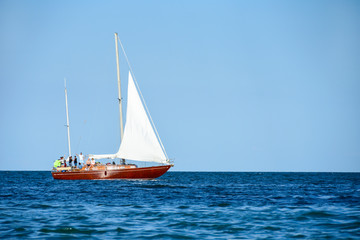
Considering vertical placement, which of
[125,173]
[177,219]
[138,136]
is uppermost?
[138,136]

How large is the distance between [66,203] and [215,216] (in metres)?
9.69

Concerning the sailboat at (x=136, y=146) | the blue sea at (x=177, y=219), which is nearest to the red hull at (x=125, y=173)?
the sailboat at (x=136, y=146)

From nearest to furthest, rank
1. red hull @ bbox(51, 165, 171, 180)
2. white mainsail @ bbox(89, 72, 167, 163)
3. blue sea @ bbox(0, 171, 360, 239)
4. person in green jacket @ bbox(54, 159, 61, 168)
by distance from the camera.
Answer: blue sea @ bbox(0, 171, 360, 239) < red hull @ bbox(51, 165, 171, 180) < white mainsail @ bbox(89, 72, 167, 163) < person in green jacket @ bbox(54, 159, 61, 168)

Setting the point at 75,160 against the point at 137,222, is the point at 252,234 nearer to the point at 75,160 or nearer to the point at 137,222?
the point at 137,222

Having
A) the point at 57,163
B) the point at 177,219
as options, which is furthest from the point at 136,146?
the point at 177,219

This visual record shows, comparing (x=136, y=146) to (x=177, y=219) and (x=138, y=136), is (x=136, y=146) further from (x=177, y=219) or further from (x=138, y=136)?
(x=177, y=219)

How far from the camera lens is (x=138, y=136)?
52.8 meters

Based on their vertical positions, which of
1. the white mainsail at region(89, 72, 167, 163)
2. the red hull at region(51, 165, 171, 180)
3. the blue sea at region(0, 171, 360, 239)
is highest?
the white mainsail at region(89, 72, 167, 163)

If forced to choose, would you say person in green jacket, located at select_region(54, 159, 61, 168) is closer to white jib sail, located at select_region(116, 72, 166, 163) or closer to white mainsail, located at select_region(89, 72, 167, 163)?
white mainsail, located at select_region(89, 72, 167, 163)

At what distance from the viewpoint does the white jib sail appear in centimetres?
5262

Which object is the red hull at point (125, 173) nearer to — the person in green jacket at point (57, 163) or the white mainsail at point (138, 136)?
the white mainsail at point (138, 136)

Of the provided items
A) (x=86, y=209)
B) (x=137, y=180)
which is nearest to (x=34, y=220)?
(x=86, y=209)

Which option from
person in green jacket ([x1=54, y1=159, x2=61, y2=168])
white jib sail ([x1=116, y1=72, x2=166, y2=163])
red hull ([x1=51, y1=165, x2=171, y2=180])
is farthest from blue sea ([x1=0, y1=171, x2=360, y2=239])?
person in green jacket ([x1=54, y1=159, x2=61, y2=168])

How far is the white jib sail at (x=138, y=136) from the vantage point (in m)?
52.6
